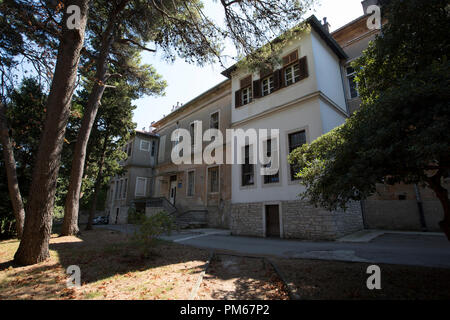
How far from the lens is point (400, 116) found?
3.21 metres

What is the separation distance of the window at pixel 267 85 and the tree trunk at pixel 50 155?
9393 millimetres

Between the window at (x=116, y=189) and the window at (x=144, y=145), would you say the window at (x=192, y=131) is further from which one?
the window at (x=116, y=189)

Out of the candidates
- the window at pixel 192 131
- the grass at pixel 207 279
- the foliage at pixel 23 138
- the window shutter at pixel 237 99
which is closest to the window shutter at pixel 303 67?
the window shutter at pixel 237 99

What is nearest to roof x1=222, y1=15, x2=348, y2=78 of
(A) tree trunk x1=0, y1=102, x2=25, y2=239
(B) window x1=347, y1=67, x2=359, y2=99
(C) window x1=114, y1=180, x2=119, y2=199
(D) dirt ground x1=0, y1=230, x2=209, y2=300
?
(B) window x1=347, y1=67, x2=359, y2=99

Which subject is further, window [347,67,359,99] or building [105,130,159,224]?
building [105,130,159,224]

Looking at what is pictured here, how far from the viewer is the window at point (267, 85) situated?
12688 millimetres

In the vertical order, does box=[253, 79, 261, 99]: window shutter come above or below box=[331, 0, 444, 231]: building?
above

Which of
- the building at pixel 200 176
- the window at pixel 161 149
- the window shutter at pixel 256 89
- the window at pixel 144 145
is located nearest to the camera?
the window shutter at pixel 256 89

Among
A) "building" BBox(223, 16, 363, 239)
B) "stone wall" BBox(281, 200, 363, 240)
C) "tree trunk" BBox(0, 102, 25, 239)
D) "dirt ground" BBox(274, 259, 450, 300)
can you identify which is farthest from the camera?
"building" BBox(223, 16, 363, 239)

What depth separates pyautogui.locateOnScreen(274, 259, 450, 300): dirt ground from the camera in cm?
332

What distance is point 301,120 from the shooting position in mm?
10625

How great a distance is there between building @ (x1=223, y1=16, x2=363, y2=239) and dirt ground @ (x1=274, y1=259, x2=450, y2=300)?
14.7ft

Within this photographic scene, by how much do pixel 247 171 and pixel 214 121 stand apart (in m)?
7.22

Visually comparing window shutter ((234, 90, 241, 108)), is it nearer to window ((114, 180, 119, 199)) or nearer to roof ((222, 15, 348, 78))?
roof ((222, 15, 348, 78))
